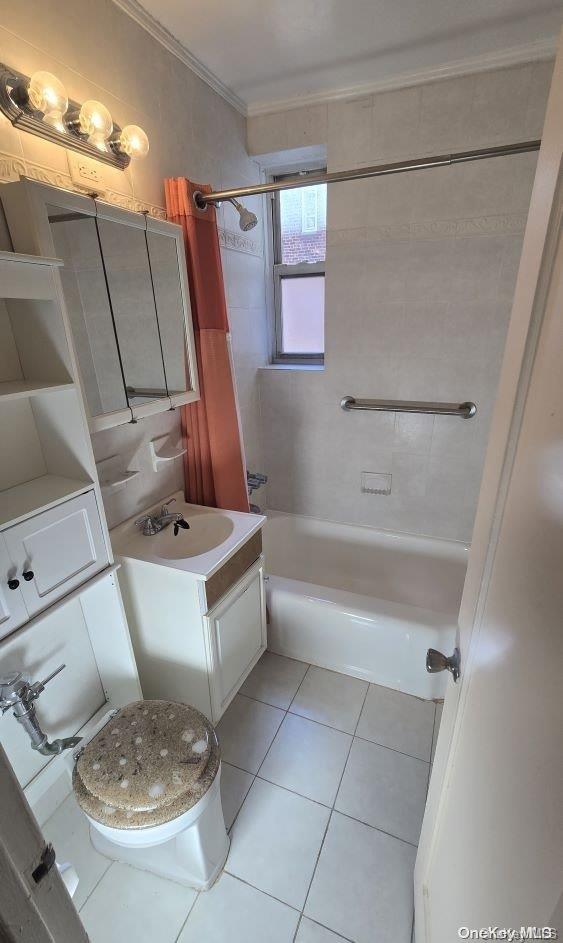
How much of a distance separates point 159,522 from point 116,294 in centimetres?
83

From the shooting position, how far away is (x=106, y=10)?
1.28 metres

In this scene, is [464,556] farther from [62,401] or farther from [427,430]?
[62,401]

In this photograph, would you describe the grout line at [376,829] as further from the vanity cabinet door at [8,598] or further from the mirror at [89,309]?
the mirror at [89,309]

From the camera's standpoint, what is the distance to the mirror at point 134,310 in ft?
4.37

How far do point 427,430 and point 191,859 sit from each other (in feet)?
6.44

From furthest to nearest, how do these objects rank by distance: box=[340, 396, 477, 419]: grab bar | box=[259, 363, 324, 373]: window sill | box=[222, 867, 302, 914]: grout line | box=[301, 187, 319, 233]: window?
1. box=[259, 363, 324, 373]: window sill
2. box=[301, 187, 319, 233]: window
3. box=[340, 396, 477, 419]: grab bar
4. box=[222, 867, 302, 914]: grout line

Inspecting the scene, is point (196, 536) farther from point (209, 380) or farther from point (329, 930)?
point (329, 930)

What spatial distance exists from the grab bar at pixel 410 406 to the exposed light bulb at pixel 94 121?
1.50m

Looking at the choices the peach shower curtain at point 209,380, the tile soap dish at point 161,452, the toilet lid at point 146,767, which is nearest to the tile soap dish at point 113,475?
the tile soap dish at point 161,452

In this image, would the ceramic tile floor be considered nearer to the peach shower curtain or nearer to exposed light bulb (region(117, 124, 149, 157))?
the peach shower curtain

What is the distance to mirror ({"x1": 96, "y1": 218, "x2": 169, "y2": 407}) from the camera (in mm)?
1332

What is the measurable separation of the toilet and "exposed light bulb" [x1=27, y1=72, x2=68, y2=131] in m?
1.70


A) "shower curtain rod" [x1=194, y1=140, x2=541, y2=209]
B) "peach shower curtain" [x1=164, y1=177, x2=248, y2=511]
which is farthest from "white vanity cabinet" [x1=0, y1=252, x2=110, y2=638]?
Result: "shower curtain rod" [x1=194, y1=140, x2=541, y2=209]

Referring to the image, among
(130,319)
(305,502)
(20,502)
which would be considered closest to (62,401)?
(20,502)
